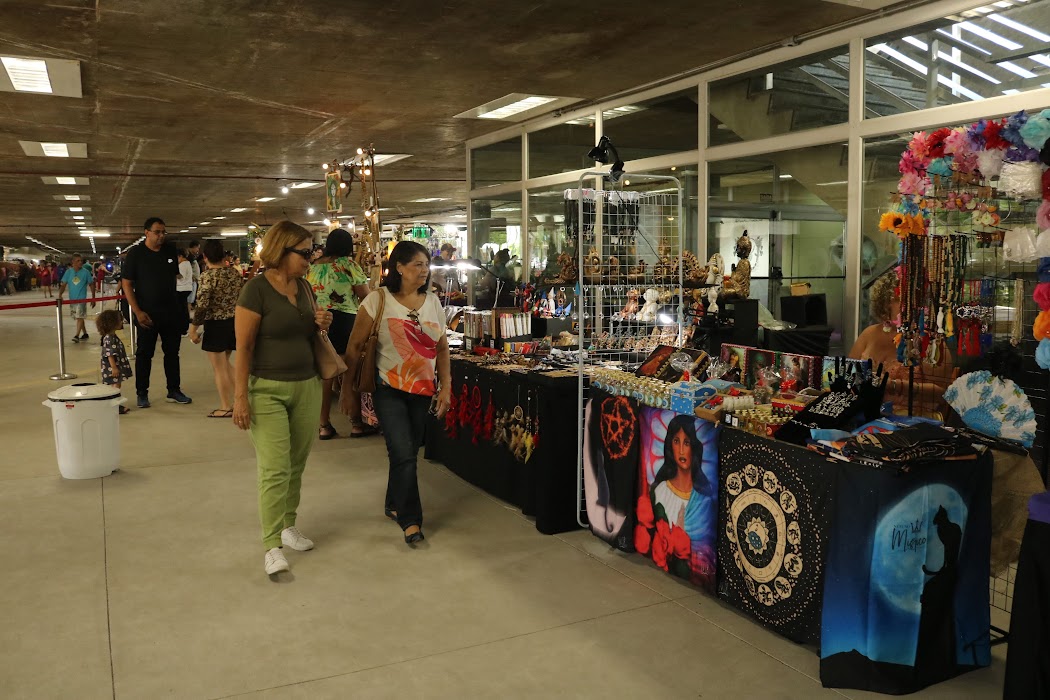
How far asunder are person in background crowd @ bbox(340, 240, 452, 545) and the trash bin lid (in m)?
2.31

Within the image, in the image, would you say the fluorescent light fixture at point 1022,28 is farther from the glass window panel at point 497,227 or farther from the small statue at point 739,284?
the glass window panel at point 497,227

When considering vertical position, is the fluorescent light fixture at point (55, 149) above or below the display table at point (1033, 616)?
above

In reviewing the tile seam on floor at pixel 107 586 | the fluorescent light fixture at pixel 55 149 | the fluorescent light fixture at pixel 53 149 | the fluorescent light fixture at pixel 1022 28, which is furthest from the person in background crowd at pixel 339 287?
the fluorescent light fixture at pixel 55 149

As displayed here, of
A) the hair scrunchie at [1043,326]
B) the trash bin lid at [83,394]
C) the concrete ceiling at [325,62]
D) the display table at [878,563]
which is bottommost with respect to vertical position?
the display table at [878,563]

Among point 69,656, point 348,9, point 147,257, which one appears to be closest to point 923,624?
point 69,656

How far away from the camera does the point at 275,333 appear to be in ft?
12.3

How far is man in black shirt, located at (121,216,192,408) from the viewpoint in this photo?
301 inches

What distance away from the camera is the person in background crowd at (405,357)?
Answer: 413 centimetres

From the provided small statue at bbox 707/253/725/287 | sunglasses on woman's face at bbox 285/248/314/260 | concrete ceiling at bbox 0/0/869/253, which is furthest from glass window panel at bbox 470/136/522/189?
sunglasses on woman's face at bbox 285/248/314/260

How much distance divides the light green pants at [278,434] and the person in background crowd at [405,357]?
350 mm

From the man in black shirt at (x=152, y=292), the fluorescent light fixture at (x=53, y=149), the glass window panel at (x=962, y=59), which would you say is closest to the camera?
the glass window panel at (x=962, y=59)

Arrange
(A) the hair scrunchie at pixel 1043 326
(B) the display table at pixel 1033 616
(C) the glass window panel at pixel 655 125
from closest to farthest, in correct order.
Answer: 1. (B) the display table at pixel 1033 616
2. (A) the hair scrunchie at pixel 1043 326
3. (C) the glass window panel at pixel 655 125

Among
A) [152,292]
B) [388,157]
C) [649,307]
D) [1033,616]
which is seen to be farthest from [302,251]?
[388,157]

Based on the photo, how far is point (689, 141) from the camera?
692 cm
